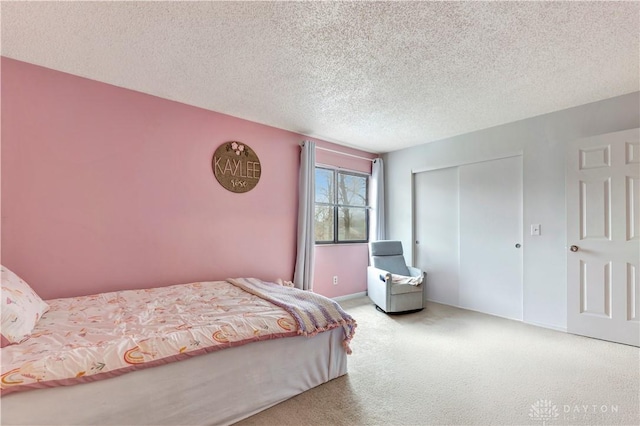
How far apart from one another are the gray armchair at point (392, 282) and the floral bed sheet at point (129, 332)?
194 cm

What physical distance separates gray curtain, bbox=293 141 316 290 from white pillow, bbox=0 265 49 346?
250 cm

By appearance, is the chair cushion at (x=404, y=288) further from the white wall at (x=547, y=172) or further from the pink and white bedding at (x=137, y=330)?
the pink and white bedding at (x=137, y=330)

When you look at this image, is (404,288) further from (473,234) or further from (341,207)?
(341,207)

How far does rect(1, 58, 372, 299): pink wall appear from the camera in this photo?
225cm

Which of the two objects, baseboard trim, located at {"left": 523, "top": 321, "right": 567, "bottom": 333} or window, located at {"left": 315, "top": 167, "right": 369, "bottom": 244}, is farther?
window, located at {"left": 315, "top": 167, "right": 369, "bottom": 244}

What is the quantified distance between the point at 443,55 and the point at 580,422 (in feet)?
8.52

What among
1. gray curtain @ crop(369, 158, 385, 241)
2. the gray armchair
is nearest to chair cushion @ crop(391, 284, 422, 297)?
the gray armchair

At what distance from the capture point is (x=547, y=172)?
3307 millimetres

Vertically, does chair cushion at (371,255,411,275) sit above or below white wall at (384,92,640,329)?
below

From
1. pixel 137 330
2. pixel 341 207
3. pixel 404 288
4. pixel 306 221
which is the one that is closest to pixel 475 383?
pixel 404 288

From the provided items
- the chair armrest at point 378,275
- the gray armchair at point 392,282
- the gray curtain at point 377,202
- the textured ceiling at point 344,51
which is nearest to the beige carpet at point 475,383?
the gray armchair at point 392,282

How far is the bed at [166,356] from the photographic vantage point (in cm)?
129

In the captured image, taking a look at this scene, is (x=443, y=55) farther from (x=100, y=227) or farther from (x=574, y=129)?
(x=100, y=227)

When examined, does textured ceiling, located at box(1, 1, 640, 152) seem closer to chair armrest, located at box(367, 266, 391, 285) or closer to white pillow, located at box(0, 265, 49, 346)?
white pillow, located at box(0, 265, 49, 346)
